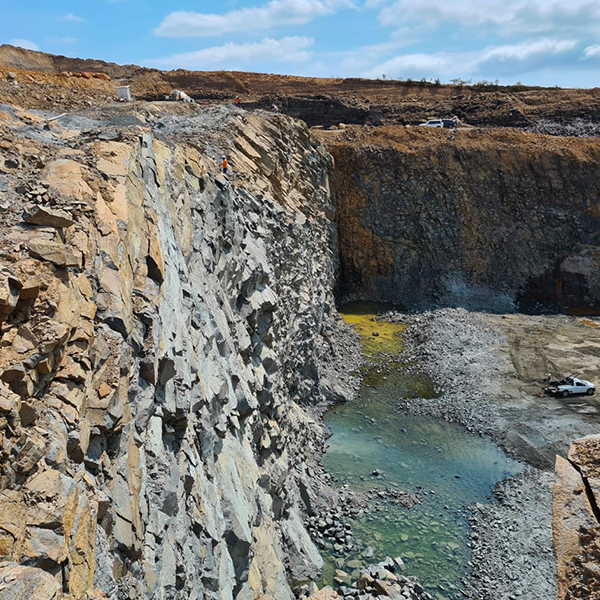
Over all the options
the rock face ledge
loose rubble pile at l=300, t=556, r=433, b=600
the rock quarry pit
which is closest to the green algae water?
the rock quarry pit

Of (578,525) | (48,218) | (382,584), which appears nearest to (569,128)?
(382,584)

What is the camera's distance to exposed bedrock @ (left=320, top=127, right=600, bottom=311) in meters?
36.8

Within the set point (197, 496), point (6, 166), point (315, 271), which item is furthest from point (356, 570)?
point (315, 271)

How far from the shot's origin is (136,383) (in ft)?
26.9

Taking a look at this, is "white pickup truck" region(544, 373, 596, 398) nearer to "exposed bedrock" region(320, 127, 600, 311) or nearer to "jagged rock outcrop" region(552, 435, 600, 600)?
"exposed bedrock" region(320, 127, 600, 311)

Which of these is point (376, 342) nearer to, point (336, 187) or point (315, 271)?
point (315, 271)

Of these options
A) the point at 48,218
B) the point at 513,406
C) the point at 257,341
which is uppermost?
the point at 48,218

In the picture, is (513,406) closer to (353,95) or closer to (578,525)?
(578,525)

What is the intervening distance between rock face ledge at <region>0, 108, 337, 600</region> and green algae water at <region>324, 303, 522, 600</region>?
2377mm

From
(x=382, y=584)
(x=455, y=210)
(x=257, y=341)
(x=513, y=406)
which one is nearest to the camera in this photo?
(x=382, y=584)

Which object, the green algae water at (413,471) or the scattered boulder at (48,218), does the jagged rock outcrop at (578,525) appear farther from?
the green algae water at (413,471)

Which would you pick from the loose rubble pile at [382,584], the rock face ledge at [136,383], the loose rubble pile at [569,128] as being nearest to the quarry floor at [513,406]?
the loose rubble pile at [382,584]

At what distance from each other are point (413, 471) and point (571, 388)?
10.1 metres

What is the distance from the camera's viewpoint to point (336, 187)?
37219 millimetres
